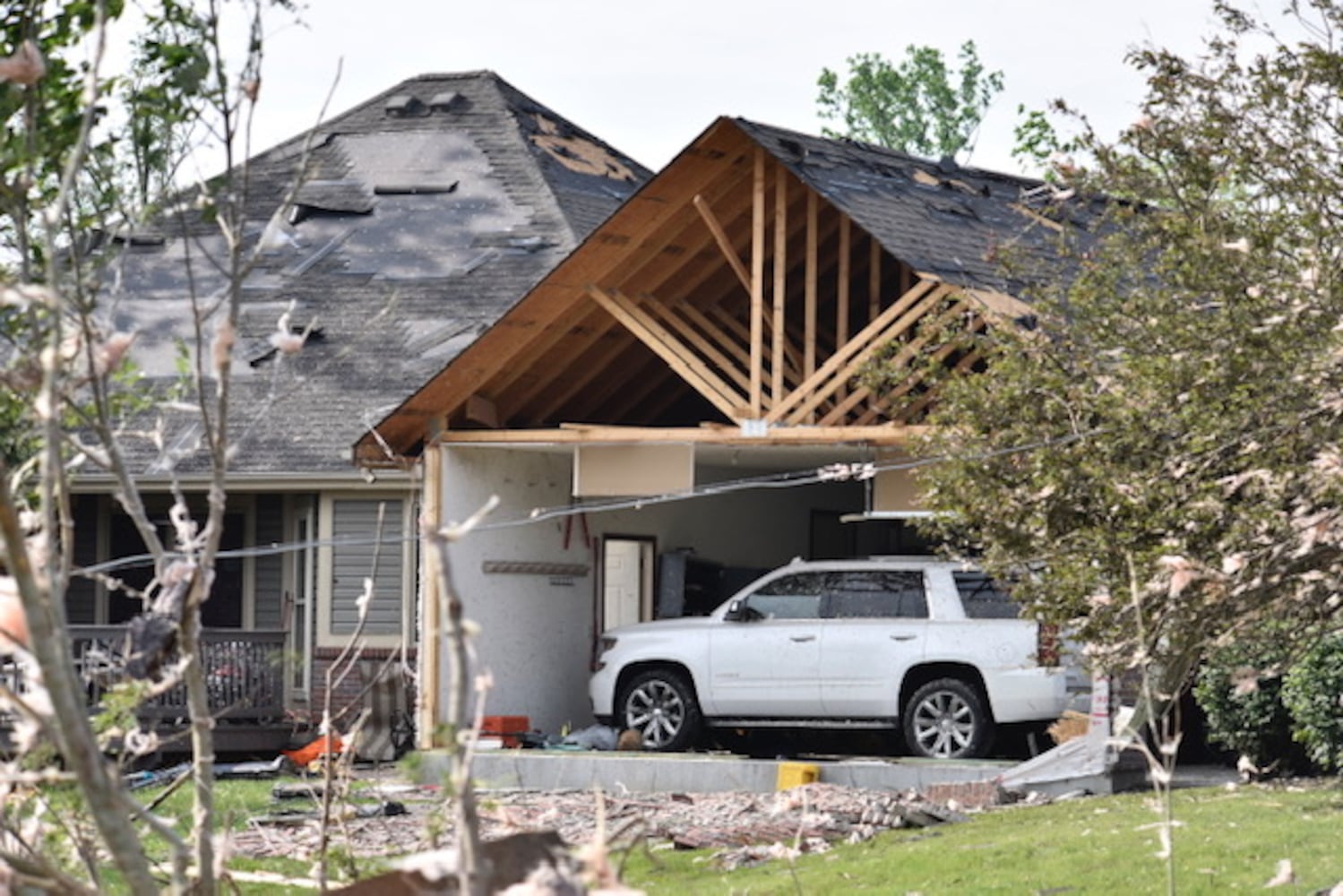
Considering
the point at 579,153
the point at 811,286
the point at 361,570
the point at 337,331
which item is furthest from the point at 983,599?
the point at 579,153

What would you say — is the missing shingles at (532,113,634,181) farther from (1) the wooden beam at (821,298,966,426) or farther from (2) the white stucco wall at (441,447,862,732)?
(1) the wooden beam at (821,298,966,426)

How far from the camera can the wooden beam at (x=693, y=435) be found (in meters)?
19.7

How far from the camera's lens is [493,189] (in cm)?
2798

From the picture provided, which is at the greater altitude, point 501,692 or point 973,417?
point 973,417

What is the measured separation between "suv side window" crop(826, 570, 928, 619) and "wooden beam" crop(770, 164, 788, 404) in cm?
194

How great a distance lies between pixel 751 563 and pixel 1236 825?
1311 cm

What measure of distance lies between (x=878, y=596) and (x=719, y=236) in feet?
11.4

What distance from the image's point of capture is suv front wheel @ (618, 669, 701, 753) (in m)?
21.5

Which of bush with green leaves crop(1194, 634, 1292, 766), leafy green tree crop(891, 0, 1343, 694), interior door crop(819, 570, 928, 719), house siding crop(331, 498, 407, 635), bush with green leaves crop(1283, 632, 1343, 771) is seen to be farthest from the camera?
house siding crop(331, 498, 407, 635)

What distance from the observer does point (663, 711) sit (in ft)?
70.8

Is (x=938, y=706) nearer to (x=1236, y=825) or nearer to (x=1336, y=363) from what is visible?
(x=1236, y=825)

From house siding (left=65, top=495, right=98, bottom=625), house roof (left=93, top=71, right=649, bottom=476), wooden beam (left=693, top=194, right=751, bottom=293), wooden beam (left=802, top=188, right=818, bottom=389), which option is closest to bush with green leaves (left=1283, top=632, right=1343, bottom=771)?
wooden beam (left=802, top=188, right=818, bottom=389)

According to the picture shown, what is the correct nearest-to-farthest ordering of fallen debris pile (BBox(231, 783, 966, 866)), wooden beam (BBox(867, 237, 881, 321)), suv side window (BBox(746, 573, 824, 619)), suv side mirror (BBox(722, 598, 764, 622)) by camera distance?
fallen debris pile (BBox(231, 783, 966, 866)) < wooden beam (BBox(867, 237, 881, 321)) < suv side window (BBox(746, 573, 824, 619)) < suv side mirror (BBox(722, 598, 764, 622))

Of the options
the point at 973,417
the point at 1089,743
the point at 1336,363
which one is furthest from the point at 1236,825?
the point at 1336,363
